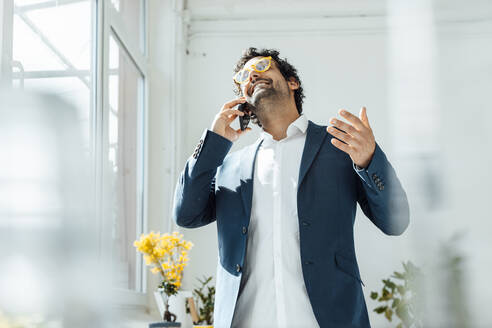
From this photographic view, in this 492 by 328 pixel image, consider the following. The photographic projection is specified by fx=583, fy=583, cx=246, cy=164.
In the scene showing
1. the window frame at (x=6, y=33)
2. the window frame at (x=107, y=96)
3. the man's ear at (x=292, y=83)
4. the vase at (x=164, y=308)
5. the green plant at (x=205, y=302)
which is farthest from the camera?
the green plant at (x=205, y=302)

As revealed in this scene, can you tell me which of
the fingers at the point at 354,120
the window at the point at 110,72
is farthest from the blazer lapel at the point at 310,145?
the window at the point at 110,72

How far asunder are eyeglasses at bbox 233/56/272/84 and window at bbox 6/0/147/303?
434mm

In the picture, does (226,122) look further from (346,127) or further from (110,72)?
(110,72)

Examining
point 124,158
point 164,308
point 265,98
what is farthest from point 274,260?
point 124,158

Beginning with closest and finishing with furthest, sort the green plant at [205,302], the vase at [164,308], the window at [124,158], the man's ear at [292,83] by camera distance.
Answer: the man's ear at [292,83] < the vase at [164,308] < the window at [124,158] < the green plant at [205,302]

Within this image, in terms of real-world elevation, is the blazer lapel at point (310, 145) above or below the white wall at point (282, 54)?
below

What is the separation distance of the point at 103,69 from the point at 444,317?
2.43 m

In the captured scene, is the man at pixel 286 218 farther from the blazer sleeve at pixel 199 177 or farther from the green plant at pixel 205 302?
the green plant at pixel 205 302

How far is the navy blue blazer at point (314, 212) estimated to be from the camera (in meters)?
1.31

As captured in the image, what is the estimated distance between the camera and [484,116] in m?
0.17

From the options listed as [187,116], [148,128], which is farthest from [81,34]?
[187,116]

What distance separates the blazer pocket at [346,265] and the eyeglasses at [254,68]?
0.62 metres

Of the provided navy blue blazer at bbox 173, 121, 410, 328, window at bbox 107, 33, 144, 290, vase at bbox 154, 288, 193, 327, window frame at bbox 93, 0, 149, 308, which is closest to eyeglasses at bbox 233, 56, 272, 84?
navy blue blazer at bbox 173, 121, 410, 328

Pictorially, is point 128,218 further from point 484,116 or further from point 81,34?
point 484,116
